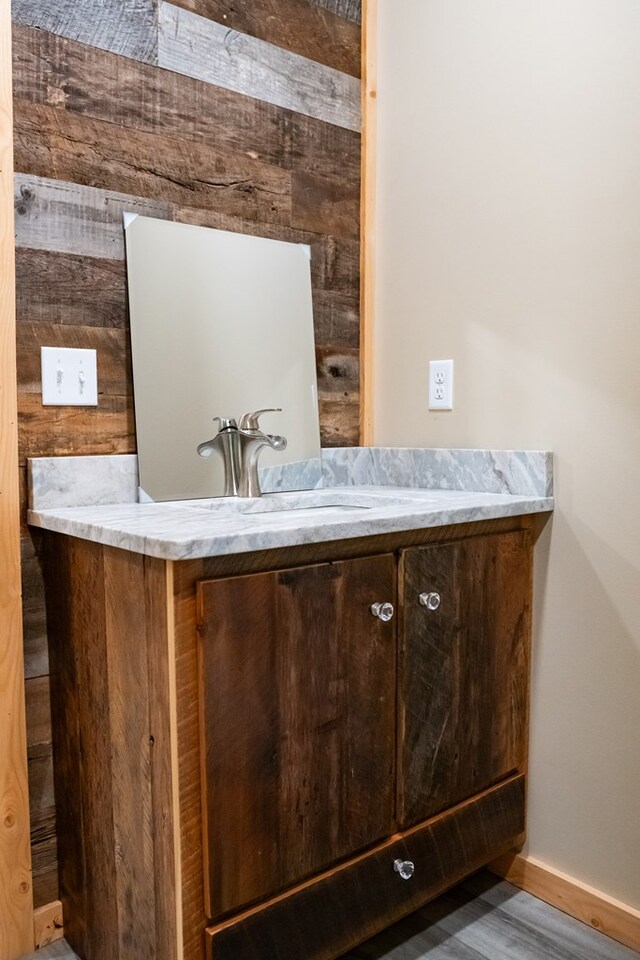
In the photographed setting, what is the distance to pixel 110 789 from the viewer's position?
122cm

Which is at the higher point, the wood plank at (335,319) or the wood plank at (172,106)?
the wood plank at (172,106)

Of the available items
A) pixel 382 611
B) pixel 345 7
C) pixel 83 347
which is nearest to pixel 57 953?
pixel 382 611

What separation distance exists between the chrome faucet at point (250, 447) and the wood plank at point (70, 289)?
321 millimetres

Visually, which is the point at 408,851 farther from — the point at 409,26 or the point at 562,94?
the point at 409,26

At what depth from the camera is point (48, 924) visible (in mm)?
1427

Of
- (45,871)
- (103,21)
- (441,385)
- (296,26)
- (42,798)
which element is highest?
(296,26)

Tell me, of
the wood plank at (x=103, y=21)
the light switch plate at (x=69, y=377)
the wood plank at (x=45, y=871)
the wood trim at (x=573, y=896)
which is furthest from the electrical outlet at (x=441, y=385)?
the wood plank at (x=45, y=871)

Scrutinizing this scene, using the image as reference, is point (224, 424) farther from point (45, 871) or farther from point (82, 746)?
point (45, 871)

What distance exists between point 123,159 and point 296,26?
1.99 ft

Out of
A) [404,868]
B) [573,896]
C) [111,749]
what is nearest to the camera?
[111,749]

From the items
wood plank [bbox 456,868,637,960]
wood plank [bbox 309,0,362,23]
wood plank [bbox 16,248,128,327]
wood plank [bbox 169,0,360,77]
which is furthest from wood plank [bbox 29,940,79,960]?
wood plank [bbox 309,0,362,23]

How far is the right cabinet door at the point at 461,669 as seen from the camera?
133 centimetres

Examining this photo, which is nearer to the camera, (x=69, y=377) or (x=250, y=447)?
(x=69, y=377)

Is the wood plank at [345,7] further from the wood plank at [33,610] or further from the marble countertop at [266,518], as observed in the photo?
the wood plank at [33,610]
